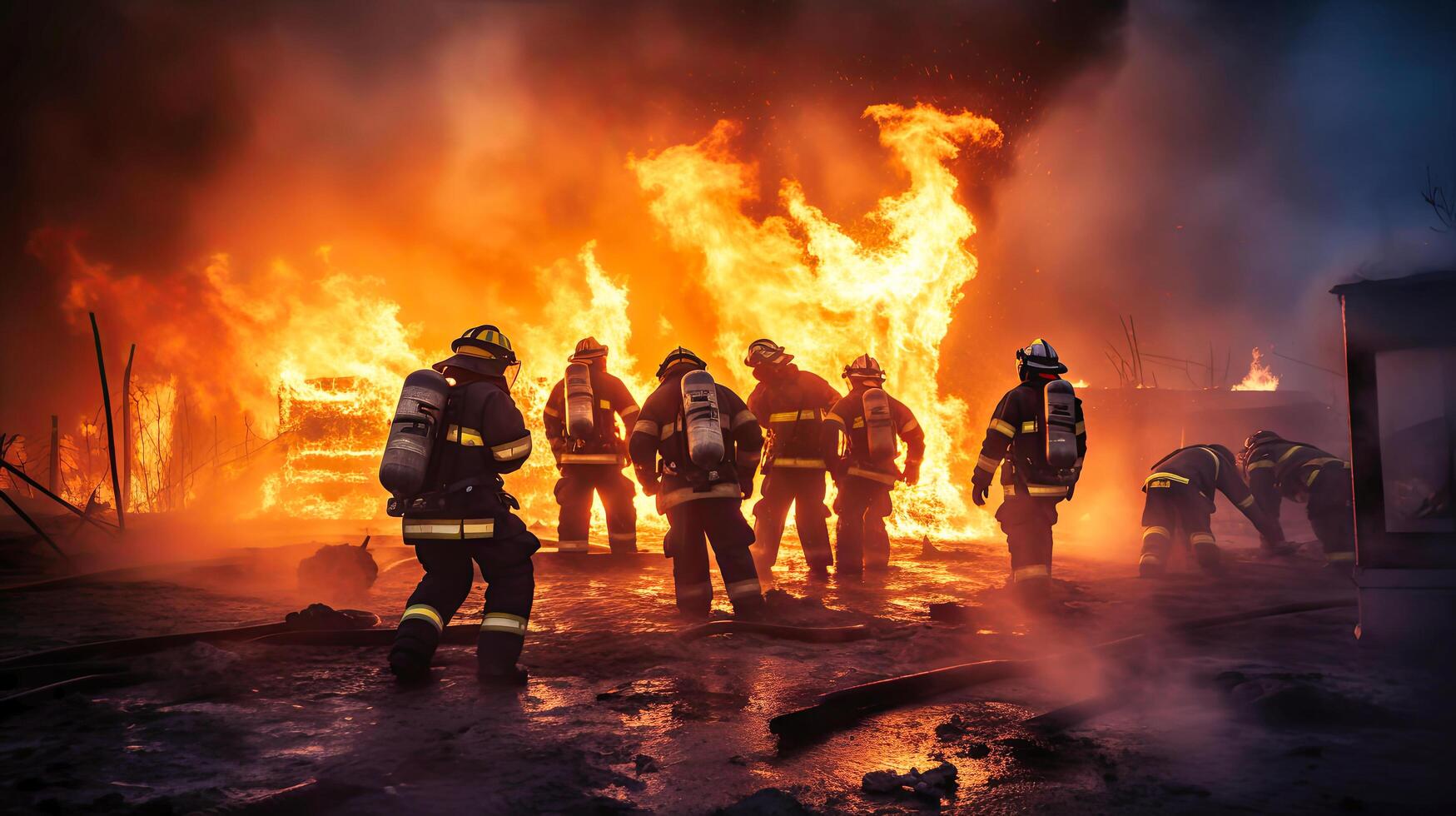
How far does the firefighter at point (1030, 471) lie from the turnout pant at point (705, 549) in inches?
79.3

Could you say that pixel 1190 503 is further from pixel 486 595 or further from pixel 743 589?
pixel 486 595

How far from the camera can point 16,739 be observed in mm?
3363

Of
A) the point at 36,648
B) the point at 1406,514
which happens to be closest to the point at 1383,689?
the point at 1406,514

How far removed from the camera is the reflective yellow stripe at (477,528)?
4.66 meters

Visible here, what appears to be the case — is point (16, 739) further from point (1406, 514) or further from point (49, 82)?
point (49, 82)

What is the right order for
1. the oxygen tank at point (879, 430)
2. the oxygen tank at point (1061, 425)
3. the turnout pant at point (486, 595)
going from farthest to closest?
1. the oxygen tank at point (879, 430)
2. the oxygen tank at point (1061, 425)
3. the turnout pant at point (486, 595)

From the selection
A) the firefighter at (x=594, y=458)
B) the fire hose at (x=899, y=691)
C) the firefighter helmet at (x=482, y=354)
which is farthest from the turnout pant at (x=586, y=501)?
the fire hose at (x=899, y=691)

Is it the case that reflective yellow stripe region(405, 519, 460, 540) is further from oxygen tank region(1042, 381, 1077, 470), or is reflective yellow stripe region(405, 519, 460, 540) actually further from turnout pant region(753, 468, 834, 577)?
oxygen tank region(1042, 381, 1077, 470)

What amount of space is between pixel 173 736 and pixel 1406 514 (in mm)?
7193

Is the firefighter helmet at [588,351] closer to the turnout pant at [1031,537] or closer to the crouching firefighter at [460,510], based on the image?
the crouching firefighter at [460,510]

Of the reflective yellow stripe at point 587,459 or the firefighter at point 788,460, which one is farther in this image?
the reflective yellow stripe at point 587,459

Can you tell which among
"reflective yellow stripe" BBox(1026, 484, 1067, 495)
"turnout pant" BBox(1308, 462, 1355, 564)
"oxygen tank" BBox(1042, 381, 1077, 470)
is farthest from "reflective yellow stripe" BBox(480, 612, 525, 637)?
"turnout pant" BBox(1308, 462, 1355, 564)

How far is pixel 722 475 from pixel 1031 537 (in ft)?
8.92

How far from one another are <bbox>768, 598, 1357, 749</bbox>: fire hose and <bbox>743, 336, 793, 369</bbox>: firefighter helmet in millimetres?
4478
